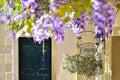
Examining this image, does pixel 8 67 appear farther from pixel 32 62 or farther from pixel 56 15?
pixel 56 15

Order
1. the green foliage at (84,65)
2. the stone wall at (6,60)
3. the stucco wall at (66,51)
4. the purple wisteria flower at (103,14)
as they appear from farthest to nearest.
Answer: the stone wall at (6,60) < the stucco wall at (66,51) < the green foliage at (84,65) < the purple wisteria flower at (103,14)

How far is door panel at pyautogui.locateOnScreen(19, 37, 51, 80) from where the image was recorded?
265 inches

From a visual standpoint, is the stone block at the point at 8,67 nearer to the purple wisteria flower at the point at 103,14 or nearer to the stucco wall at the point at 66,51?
the stucco wall at the point at 66,51

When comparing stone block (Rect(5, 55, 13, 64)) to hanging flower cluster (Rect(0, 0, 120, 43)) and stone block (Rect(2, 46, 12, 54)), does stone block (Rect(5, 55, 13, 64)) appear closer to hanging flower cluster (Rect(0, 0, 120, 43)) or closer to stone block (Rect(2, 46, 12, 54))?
stone block (Rect(2, 46, 12, 54))

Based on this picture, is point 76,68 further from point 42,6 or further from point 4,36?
point 42,6

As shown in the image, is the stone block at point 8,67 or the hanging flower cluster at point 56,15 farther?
the stone block at point 8,67

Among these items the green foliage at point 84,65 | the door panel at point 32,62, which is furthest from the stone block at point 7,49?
the green foliage at point 84,65

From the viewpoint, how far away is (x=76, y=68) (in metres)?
4.66

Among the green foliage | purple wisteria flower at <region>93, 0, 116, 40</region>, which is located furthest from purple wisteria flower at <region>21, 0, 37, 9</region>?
the green foliage

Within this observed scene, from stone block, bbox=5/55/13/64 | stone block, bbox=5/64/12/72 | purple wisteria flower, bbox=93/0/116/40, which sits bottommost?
stone block, bbox=5/64/12/72

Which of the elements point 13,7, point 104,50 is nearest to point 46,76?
point 104,50

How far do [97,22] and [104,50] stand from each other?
14.0ft

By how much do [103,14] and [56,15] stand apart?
0.44 feet

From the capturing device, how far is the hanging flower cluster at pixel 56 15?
0.91m
